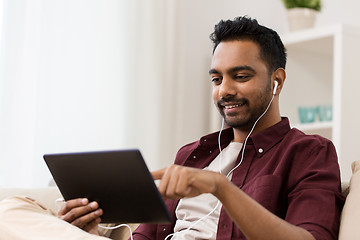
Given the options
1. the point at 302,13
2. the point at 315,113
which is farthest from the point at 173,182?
the point at 302,13

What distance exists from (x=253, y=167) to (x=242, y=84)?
221 millimetres

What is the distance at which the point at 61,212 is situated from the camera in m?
1.67

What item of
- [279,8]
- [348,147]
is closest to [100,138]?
[348,147]

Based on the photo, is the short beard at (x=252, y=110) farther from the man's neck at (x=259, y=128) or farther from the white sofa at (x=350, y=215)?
the white sofa at (x=350, y=215)

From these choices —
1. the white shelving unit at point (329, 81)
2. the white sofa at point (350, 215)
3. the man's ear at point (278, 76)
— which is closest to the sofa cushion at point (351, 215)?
the white sofa at point (350, 215)

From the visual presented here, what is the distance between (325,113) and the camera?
326 centimetres

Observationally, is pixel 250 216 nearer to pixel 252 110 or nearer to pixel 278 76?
pixel 252 110

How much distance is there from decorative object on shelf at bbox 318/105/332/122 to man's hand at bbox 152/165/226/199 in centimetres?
213

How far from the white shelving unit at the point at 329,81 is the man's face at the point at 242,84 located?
1400 mm

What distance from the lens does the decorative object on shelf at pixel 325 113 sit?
323 centimetres

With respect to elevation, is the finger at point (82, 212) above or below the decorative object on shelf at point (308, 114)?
above

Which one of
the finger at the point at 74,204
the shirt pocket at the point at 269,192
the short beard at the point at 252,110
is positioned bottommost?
the finger at the point at 74,204

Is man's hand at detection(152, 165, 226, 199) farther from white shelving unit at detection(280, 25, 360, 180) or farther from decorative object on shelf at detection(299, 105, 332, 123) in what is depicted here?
decorative object on shelf at detection(299, 105, 332, 123)

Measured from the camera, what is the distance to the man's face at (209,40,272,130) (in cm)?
168
